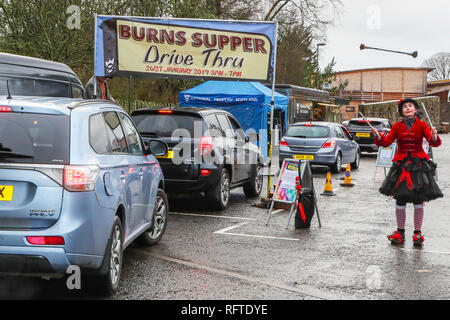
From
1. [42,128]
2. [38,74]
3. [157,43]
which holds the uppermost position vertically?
[157,43]

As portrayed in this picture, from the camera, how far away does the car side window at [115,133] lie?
574 cm

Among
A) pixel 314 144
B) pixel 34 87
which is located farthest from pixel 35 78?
pixel 314 144

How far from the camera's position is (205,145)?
32.7 ft

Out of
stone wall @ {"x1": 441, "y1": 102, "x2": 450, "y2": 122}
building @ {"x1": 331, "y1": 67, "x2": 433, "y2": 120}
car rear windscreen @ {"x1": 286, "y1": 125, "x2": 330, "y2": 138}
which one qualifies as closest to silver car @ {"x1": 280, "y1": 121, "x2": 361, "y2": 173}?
car rear windscreen @ {"x1": 286, "y1": 125, "x2": 330, "y2": 138}

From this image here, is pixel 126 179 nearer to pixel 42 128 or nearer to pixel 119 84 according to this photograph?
pixel 42 128

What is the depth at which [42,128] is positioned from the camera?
4871mm

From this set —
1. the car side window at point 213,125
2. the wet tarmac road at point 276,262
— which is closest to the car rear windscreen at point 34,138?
the wet tarmac road at point 276,262

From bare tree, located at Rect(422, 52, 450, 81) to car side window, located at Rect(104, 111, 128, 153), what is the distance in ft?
303

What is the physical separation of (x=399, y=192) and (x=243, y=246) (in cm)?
215

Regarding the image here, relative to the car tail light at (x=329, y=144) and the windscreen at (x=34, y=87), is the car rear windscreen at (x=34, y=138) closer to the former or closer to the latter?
the windscreen at (x=34, y=87)

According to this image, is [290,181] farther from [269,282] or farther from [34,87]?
[34,87]

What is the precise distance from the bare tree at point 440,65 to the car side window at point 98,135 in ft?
305

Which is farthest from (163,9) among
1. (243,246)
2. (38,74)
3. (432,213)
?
(243,246)

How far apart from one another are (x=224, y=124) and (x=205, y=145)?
4.49 ft
